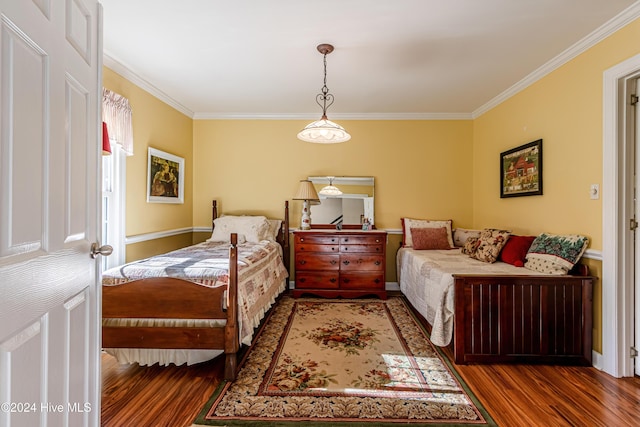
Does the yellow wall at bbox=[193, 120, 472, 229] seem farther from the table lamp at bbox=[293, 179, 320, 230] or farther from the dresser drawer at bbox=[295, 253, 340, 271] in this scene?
the dresser drawer at bbox=[295, 253, 340, 271]

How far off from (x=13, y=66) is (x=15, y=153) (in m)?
0.21

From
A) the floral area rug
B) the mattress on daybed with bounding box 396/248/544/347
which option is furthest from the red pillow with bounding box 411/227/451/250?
the floral area rug

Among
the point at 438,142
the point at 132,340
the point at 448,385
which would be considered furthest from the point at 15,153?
the point at 438,142

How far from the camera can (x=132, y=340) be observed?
2121 millimetres

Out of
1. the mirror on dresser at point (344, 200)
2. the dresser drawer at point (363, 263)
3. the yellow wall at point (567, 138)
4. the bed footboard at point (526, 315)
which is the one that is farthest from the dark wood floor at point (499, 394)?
the mirror on dresser at point (344, 200)

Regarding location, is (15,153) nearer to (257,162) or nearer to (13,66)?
(13,66)

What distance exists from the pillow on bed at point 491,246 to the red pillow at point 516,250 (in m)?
0.06

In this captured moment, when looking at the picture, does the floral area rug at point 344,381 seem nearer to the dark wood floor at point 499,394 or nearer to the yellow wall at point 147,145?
the dark wood floor at point 499,394

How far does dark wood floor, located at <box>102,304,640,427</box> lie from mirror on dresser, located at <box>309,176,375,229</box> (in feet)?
8.06

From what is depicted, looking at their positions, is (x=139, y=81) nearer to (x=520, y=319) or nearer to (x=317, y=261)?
(x=317, y=261)

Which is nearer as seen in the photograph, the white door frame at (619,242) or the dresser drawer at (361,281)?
the white door frame at (619,242)

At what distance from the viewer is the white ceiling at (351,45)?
7.07ft

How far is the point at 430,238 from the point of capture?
4066 millimetres

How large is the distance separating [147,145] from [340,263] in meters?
2.61
